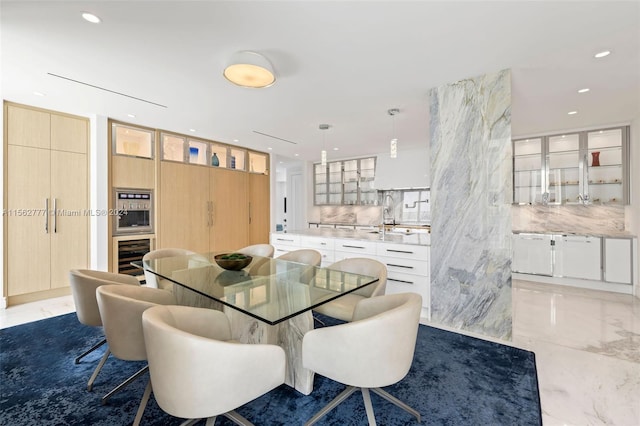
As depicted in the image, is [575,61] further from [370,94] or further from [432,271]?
[432,271]

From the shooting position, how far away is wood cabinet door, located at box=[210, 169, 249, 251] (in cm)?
572

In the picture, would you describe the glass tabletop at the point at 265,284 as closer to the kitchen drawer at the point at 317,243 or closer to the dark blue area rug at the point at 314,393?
the dark blue area rug at the point at 314,393

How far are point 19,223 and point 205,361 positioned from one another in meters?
4.30

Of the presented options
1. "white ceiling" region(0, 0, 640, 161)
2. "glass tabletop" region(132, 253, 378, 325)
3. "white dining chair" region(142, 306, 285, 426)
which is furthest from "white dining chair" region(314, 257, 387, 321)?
"white ceiling" region(0, 0, 640, 161)

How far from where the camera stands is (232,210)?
602 centimetres

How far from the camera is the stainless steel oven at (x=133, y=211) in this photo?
4.43 meters

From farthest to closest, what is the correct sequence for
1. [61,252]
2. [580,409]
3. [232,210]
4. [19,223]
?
[232,210]
[61,252]
[19,223]
[580,409]

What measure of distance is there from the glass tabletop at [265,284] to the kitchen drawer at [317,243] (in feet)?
4.31

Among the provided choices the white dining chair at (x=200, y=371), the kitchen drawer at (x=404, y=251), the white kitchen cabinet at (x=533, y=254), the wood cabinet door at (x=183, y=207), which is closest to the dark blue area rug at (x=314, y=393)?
the white dining chair at (x=200, y=371)

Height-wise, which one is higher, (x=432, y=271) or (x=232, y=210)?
(x=232, y=210)

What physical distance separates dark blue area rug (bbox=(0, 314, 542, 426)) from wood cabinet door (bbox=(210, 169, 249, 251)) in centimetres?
325

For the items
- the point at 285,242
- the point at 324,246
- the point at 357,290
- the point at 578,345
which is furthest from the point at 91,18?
the point at 578,345

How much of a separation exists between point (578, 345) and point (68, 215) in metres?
6.39

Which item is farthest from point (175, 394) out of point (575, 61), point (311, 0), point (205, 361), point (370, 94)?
point (575, 61)
